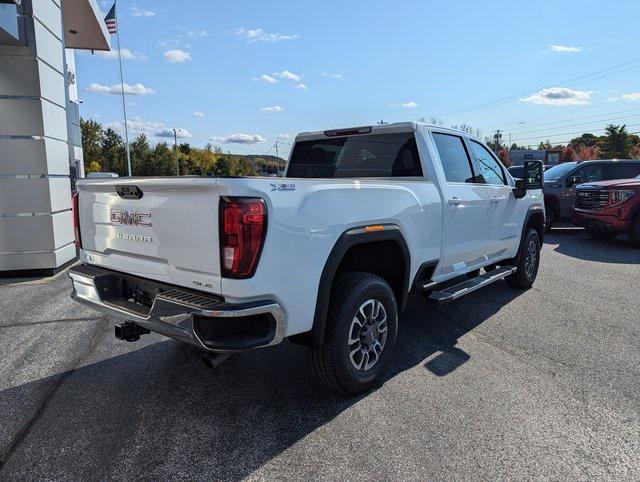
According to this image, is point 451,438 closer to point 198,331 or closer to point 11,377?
point 198,331

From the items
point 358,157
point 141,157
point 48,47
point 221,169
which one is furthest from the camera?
point 141,157

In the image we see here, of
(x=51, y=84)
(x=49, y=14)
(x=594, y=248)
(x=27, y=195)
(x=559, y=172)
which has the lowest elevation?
(x=594, y=248)

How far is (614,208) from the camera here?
10000mm

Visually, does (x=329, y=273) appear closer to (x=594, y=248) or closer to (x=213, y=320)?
(x=213, y=320)

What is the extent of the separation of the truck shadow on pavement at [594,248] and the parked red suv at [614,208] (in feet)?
1.16

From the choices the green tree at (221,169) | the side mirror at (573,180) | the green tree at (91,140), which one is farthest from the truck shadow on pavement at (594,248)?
the green tree at (91,140)

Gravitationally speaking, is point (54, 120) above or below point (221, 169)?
above

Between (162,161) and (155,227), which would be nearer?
(155,227)

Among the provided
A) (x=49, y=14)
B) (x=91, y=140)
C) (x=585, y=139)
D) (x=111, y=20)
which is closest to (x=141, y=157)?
(x=91, y=140)

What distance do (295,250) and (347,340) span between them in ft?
2.74

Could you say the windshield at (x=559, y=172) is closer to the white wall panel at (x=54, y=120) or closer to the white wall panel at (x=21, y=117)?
the white wall panel at (x=54, y=120)

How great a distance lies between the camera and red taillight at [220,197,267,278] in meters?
2.45

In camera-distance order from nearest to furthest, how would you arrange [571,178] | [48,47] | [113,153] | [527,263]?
1. [527,263]
2. [48,47]
3. [571,178]
4. [113,153]

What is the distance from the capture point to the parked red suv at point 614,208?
9.93 meters
